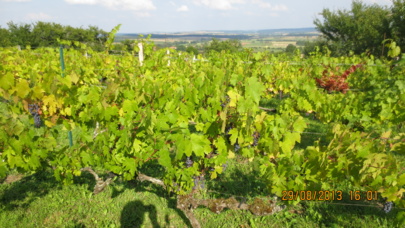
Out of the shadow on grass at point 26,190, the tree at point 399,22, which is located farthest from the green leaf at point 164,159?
the tree at point 399,22

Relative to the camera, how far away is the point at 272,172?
7.51ft

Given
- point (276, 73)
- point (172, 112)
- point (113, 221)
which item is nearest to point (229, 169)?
point (113, 221)

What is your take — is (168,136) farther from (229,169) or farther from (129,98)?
(229,169)

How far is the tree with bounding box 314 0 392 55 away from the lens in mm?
28280

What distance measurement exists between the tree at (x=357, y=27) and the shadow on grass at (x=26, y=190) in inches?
1262

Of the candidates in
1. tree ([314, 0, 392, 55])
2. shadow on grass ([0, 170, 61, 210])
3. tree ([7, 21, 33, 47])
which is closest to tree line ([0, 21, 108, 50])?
tree ([7, 21, 33, 47])

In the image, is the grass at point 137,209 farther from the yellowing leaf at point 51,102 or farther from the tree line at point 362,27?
the tree line at point 362,27

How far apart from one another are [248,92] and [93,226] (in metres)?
2.39

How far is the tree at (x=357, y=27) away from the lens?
28.3 m

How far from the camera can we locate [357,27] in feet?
107

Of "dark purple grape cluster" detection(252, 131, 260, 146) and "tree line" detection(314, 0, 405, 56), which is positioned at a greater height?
"tree line" detection(314, 0, 405, 56)

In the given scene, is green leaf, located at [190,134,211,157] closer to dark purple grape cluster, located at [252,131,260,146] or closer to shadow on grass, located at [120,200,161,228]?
dark purple grape cluster, located at [252,131,260,146]

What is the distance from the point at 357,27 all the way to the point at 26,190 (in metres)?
38.1

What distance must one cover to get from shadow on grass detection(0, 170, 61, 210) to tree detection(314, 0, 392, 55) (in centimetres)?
3205
